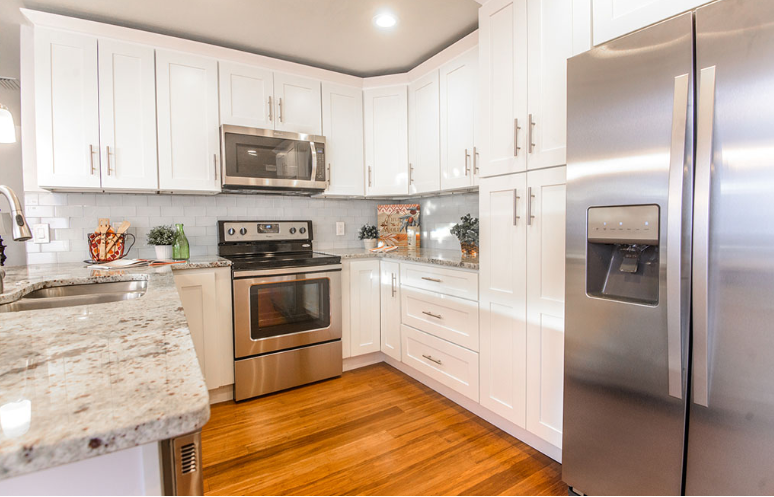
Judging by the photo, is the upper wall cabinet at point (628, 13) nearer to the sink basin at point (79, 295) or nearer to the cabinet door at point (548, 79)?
the cabinet door at point (548, 79)

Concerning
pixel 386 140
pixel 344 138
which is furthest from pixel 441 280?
pixel 344 138

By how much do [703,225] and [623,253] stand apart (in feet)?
1.00

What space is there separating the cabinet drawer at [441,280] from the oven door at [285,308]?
53cm

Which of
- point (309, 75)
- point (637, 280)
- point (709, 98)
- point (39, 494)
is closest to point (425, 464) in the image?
point (637, 280)

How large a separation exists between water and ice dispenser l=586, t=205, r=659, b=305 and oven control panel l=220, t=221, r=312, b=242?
7.50 ft

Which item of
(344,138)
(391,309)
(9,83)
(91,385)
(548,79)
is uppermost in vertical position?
(9,83)

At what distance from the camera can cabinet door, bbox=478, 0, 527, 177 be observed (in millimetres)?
1786

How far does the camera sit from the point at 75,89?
2209mm

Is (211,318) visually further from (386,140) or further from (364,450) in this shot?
(386,140)

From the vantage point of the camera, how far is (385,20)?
7.62ft

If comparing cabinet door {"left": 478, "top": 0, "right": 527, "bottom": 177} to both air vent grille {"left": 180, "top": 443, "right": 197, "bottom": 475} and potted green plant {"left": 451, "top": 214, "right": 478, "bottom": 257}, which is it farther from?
air vent grille {"left": 180, "top": 443, "right": 197, "bottom": 475}

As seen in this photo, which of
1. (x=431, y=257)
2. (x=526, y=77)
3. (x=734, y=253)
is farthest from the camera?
(x=431, y=257)

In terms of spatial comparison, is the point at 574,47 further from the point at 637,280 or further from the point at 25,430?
the point at 25,430

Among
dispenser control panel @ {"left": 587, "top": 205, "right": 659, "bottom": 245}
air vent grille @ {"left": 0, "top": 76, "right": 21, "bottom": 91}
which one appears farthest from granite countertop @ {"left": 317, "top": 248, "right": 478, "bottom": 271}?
air vent grille @ {"left": 0, "top": 76, "right": 21, "bottom": 91}
